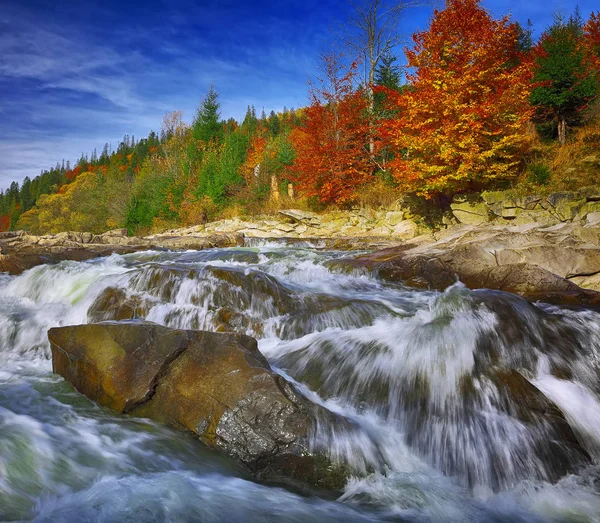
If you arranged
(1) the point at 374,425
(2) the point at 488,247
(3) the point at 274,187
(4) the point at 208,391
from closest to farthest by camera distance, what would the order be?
(4) the point at 208,391, (1) the point at 374,425, (2) the point at 488,247, (3) the point at 274,187

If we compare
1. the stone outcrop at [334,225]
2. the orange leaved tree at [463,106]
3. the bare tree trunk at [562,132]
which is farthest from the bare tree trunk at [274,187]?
the bare tree trunk at [562,132]

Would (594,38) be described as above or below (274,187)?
above

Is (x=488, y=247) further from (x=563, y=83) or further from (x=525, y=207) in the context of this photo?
(x=563, y=83)

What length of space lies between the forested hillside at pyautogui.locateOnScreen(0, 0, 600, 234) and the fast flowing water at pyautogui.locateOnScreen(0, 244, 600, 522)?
10.4 m

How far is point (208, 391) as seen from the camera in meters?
3.54

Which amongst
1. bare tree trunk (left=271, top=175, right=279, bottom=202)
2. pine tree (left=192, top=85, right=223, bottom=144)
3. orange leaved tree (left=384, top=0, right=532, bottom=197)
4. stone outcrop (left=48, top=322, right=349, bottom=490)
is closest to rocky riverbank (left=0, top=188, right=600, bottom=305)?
orange leaved tree (left=384, top=0, right=532, bottom=197)

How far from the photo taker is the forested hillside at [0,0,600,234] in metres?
14.4

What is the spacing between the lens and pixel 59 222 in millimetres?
42500

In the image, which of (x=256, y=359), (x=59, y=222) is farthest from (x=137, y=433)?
(x=59, y=222)

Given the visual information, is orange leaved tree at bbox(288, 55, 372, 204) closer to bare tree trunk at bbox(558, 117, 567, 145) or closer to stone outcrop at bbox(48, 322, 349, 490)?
bare tree trunk at bbox(558, 117, 567, 145)

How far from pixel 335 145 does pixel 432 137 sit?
770cm

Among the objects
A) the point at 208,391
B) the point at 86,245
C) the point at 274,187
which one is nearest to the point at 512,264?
the point at 208,391

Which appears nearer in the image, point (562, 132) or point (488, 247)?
point (488, 247)

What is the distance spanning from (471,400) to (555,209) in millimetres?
11964
